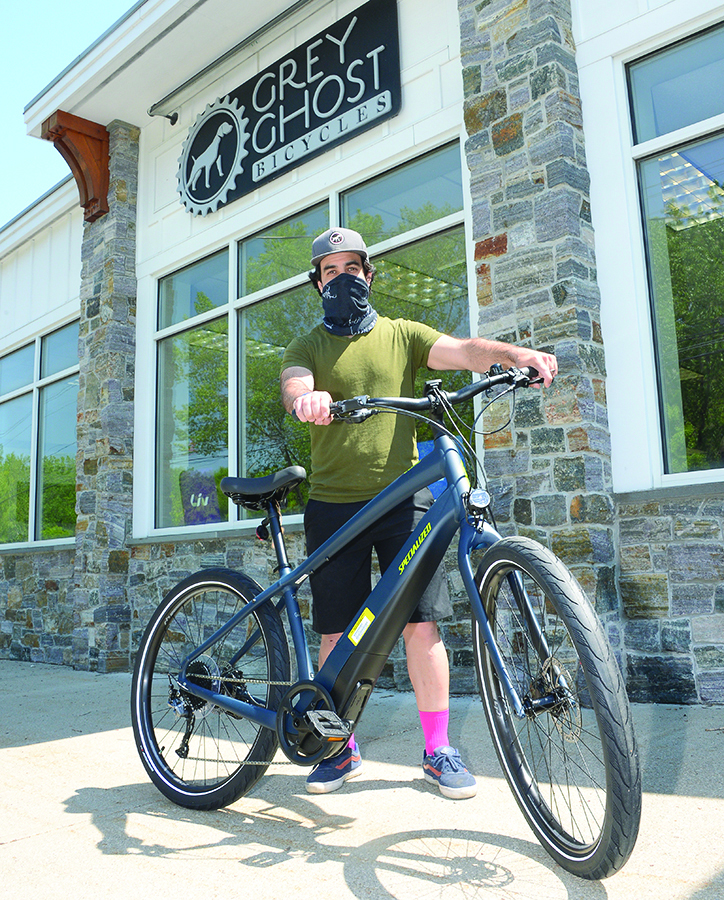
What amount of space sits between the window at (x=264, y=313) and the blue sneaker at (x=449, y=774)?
2918mm

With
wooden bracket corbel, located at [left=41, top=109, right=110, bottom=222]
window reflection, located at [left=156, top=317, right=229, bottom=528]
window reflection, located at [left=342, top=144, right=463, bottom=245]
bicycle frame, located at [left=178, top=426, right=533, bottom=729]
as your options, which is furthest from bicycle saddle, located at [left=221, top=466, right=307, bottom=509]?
wooden bracket corbel, located at [left=41, top=109, right=110, bottom=222]

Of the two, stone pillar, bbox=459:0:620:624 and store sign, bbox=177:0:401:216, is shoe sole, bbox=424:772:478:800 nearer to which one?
stone pillar, bbox=459:0:620:624

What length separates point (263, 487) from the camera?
103 inches

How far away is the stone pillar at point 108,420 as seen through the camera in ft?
22.2

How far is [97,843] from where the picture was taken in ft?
7.45

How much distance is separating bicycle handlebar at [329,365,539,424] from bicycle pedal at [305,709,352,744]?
828 millimetres

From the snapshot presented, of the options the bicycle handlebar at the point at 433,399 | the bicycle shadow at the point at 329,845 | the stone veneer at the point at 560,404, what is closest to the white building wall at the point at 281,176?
the stone veneer at the point at 560,404

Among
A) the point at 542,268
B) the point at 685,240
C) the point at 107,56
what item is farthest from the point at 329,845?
the point at 107,56

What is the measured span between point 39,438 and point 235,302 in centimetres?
373

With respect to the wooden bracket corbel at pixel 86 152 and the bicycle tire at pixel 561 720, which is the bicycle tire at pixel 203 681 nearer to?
the bicycle tire at pixel 561 720

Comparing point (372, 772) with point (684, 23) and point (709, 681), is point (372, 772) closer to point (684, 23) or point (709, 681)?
point (709, 681)

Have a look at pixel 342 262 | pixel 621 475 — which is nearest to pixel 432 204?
pixel 621 475

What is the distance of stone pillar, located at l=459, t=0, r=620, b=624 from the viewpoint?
397 centimetres

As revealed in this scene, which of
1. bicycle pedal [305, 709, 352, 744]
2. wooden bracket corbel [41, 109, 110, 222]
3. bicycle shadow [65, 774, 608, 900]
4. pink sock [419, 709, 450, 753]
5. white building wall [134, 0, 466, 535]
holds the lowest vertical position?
bicycle shadow [65, 774, 608, 900]
